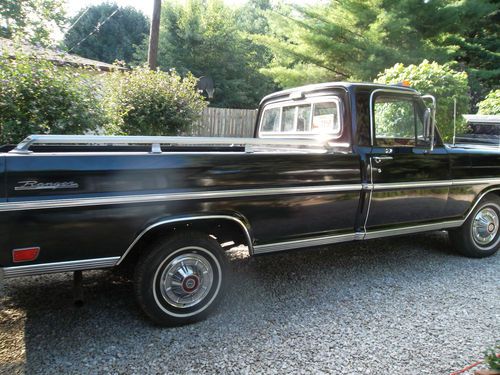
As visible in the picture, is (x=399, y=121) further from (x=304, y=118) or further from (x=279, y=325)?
(x=279, y=325)

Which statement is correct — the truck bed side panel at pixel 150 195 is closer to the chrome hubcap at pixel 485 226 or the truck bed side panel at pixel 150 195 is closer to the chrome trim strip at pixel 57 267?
the chrome trim strip at pixel 57 267

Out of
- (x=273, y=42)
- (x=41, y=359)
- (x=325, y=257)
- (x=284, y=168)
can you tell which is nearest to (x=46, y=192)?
(x=41, y=359)

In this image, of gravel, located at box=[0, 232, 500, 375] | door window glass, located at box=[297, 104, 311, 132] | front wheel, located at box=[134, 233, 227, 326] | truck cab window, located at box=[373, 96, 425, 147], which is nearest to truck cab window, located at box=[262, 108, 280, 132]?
door window glass, located at box=[297, 104, 311, 132]

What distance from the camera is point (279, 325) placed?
9.95 feet

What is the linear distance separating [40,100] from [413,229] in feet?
16.6

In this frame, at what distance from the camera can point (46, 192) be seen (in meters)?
2.39

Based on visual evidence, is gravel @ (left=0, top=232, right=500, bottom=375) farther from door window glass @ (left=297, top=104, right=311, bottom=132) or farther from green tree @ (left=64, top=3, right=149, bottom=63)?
green tree @ (left=64, top=3, right=149, bottom=63)

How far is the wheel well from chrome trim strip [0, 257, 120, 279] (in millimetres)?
161

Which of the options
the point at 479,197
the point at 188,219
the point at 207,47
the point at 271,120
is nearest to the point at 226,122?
the point at 271,120

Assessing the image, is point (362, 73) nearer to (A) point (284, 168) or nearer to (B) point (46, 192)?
(A) point (284, 168)

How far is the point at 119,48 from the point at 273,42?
54.0ft

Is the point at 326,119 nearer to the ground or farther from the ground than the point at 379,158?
farther from the ground

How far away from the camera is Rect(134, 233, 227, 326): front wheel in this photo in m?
2.81

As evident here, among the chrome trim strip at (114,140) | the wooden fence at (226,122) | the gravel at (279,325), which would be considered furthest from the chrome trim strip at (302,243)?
the wooden fence at (226,122)
